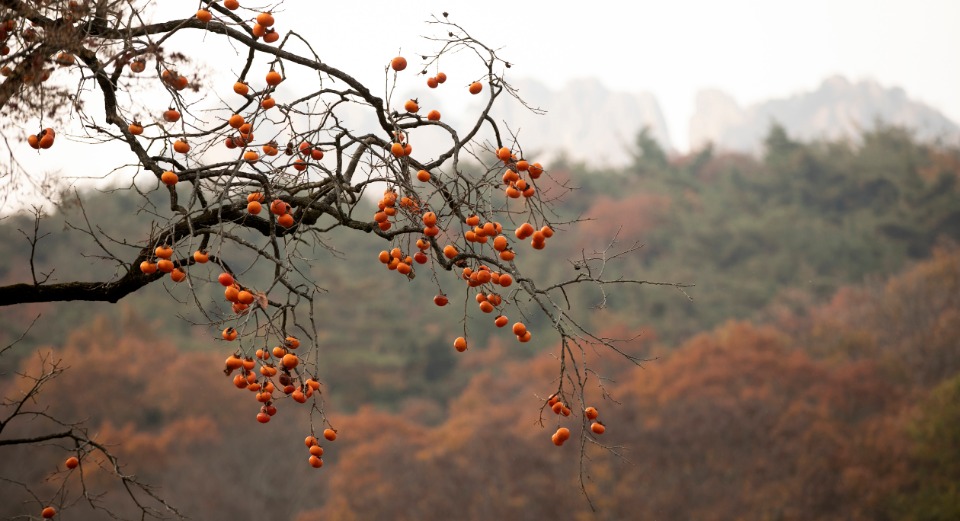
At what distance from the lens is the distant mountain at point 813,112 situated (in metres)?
76.5

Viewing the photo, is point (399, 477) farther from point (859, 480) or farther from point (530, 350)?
point (530, 350)

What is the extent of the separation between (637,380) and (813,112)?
72.9 meters

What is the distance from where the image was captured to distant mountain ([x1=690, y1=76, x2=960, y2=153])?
76500 mm

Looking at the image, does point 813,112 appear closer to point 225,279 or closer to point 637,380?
point 637,380

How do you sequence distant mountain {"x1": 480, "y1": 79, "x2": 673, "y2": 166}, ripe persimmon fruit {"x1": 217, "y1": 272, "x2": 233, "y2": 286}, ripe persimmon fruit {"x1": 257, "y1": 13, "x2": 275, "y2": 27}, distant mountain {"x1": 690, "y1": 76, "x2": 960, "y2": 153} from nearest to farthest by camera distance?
1. ripe persimmon fruit {"x1": 217, "y1": 272, "x2": 233, "y2": 286}
2. ripe persimmon fruit {"x1": 257, "y1": 13, "x2": 275, "y2": 27}
3. distant mountain {"x1": 690, "y1": 76, "x2": 960, "y2": 153}
4. distant mountain {"x1": 480, "y1": 79, "x2": 673, "y2": 166}

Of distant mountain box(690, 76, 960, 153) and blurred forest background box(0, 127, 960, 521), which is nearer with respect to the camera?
blurred forest background box(0, 127, 960, 521)

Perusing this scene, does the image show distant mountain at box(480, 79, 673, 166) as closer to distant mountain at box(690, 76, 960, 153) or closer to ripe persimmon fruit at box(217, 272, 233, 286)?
distant mountain at box(690, 76, 960, 153)

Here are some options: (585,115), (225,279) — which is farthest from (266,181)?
(585,115)

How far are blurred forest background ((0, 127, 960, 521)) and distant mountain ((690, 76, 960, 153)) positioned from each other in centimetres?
3898

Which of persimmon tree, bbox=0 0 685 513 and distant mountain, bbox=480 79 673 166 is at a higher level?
distant mountain, bbox=480 79 673 166

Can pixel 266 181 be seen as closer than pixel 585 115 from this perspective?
Yes

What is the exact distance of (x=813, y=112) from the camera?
84625 millimetres

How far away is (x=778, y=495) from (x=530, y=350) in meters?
10.7

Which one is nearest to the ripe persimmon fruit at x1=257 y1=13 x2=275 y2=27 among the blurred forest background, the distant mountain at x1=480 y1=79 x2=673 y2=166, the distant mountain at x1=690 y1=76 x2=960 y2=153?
the blurred forest background
